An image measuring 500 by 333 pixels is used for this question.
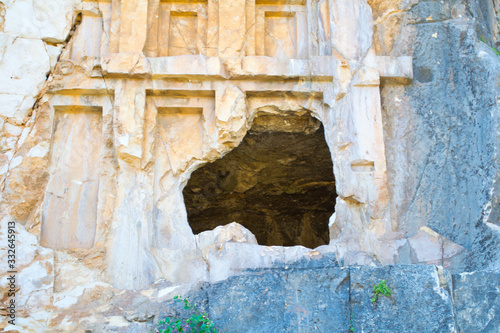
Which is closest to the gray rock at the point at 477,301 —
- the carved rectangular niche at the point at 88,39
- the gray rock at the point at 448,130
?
the gray rock at the point at 448,130

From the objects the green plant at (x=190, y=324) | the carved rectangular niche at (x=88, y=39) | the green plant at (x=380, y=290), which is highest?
the carved rectangular niche at (x=88, y=39)

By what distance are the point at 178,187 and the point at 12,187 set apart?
4.10ft

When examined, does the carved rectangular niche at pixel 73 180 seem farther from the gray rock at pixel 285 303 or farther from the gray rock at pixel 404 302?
the gray rock at pixel 404 302

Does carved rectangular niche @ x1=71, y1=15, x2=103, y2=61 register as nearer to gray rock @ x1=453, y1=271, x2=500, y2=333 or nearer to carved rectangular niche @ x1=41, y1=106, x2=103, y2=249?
carved rectangular niche @ x1=41, y1=106, x2=103, y2=249

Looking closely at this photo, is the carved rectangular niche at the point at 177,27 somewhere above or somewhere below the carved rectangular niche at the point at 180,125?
above

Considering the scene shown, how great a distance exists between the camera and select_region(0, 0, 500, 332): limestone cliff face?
4293 millimetres

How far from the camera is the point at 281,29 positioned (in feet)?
17.1

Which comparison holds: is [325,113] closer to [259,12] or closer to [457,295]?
[259,12]

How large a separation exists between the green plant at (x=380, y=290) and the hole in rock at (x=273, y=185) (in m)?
1.98

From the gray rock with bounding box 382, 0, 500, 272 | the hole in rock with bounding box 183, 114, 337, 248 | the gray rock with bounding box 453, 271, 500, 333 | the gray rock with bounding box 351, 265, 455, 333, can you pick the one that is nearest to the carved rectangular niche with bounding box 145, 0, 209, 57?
the hole in rock with bounding box 183, 114, 337, 248

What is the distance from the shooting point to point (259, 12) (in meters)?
5.22

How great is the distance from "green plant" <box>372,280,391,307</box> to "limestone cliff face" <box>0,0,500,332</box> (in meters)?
0.71

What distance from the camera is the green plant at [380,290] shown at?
3.58m

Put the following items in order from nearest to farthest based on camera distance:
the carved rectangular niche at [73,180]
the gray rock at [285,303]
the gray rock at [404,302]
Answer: the gray rock at [404,302], the gray rock at [285,303], the carved rectangular niche at [73,180]
